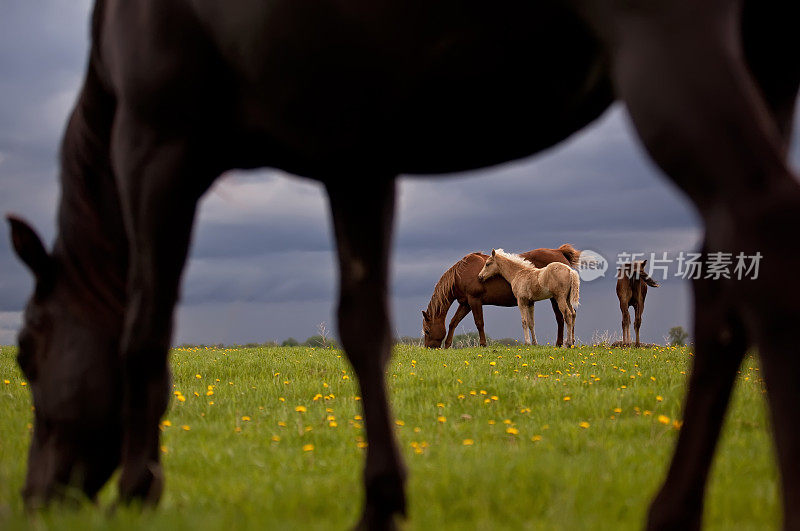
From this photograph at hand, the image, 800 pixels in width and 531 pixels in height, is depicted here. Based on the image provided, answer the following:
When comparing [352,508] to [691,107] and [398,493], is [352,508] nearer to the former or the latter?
[398,493]

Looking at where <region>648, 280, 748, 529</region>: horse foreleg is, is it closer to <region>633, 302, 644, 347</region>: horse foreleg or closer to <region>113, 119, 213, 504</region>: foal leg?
<region>113, 119, 213, 504</region>: foal leg

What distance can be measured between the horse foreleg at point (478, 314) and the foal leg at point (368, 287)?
17.0 m

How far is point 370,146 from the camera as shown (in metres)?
2.02

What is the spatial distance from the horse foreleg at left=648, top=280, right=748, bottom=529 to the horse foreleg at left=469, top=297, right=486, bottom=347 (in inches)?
693

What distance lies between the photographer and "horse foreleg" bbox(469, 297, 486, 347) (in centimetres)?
1945

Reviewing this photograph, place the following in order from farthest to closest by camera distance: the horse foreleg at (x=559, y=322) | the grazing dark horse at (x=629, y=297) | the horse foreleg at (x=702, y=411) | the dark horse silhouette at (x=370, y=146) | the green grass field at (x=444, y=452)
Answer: the horse foreleg at (x=559, y=322) < the grazing dark horse at (x=629, y=297) < the green grass field at (x=444, y=452) < the horse foreleg at (x=702, y=411) < the dark horse silhouette at (x=370, y=146)

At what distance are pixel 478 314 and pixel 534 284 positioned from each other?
280cm

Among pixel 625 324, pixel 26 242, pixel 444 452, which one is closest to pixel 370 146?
pixel 26 242

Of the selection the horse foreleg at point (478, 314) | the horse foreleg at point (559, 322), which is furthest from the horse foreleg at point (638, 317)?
the horse foreleg at point (478, 314)

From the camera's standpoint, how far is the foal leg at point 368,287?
2533 mm

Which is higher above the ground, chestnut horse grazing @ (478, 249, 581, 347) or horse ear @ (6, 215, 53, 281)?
chestnut horse grazing @ (478, 249, 581, 347)

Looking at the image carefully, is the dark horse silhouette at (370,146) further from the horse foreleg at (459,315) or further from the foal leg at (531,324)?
the horse foreleg at (459,315)

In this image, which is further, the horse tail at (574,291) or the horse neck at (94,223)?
the horse tail at (574,291)

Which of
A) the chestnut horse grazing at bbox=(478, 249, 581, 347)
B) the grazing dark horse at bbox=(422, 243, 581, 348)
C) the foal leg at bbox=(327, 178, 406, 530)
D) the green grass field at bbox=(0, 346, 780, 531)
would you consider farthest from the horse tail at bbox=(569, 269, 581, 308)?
the foal leg at bbox=(327, 178, 406, 530)
